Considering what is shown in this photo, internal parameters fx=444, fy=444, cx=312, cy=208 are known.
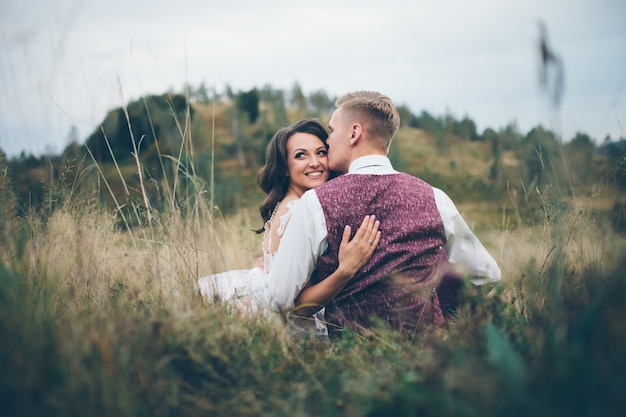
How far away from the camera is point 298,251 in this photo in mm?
2467

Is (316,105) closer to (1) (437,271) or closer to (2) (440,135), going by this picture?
(2) (440,135)

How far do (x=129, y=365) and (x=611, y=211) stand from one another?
2.70 m

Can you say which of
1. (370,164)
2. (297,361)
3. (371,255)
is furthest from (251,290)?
(370,164)

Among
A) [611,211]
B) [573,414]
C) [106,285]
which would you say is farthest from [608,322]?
[106,285]

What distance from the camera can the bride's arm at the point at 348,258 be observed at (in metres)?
2.41

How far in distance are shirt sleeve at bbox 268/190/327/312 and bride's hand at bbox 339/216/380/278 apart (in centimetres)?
14

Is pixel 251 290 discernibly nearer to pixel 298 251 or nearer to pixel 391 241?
pixel 298 251

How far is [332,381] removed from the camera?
1.63 metres

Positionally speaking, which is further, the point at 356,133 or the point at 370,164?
the point at 356,133

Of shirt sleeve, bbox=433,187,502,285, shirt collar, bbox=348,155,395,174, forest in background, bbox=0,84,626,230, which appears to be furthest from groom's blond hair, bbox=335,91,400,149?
forest in background, bbox=0,84,626,230

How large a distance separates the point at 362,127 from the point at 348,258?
0.92 meters

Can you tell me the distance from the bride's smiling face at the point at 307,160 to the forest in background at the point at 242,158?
0.25 m

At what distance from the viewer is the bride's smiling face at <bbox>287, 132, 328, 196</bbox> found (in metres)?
3.51

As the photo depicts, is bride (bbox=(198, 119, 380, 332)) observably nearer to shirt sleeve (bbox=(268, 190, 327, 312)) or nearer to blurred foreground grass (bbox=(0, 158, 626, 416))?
shirt sleeve (bbox=(268, 190, 327, 312))
